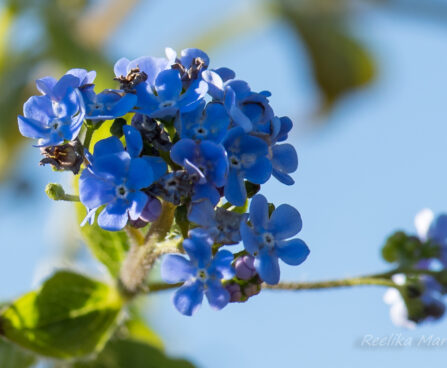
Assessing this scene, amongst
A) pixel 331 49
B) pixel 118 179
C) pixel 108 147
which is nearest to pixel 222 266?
pixel 118 179

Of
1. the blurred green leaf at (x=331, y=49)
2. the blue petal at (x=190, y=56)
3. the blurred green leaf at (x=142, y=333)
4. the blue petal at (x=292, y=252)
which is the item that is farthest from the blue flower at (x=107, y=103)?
the blurred green leaf at (x=331, y=49)

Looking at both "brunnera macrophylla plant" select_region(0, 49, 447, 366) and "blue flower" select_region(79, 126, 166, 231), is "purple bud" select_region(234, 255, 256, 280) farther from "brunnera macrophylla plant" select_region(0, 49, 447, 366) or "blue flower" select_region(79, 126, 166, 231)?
"blue flower" select_region(79, 126, 166, 231)

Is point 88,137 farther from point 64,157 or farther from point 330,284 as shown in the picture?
point 330,284

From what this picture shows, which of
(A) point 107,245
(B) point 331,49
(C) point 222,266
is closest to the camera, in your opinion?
(C) point 222,266

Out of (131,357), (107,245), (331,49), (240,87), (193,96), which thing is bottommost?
(131,357)

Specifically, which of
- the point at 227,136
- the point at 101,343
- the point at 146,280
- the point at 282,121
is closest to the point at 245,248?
the point at 227,136

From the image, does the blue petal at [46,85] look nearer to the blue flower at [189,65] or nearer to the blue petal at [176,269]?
the blue flower at [189,65]

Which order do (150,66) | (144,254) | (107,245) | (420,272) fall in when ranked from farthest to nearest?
(107,245)
(420,272)
(144,254)
(150,66)
